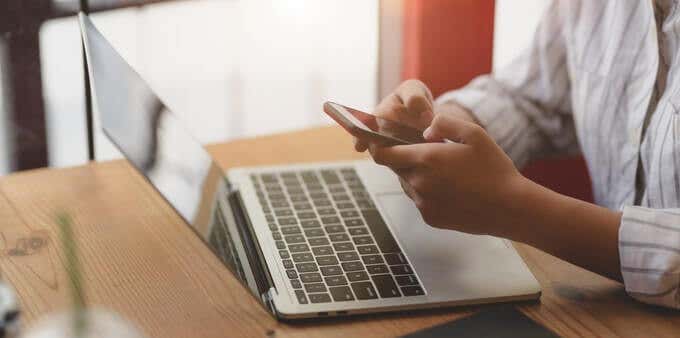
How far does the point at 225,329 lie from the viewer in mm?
935

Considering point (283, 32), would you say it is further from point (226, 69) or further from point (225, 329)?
point (225, 329)

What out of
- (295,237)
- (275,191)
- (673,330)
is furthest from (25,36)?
(673,330)

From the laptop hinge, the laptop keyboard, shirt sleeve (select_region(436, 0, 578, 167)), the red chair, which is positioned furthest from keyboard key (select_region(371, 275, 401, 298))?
the red chair

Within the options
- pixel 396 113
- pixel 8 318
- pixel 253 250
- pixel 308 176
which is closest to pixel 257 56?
pixel 308 176

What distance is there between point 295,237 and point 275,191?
0.15m

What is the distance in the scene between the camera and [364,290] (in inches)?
38.5

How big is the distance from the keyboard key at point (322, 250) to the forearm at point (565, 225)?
19 centimetres

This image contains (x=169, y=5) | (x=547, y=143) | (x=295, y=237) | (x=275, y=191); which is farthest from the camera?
(x=169, y=5)

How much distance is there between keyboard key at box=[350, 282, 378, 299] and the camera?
Answer: 97 cm

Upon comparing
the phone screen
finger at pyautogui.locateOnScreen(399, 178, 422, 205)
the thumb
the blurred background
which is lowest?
the blurred background

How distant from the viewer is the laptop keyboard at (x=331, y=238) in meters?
0.98

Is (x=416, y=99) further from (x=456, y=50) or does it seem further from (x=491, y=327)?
(x=456, y=50)

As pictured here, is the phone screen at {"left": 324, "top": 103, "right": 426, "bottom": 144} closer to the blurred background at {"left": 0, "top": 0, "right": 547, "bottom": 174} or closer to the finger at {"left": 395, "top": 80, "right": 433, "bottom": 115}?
the finger at {"left": 395, "top": 80, "right": 433, "bottom": 115}

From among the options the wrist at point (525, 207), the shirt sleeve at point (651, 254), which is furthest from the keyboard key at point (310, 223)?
the shirt sleeve at point (651, 254)
